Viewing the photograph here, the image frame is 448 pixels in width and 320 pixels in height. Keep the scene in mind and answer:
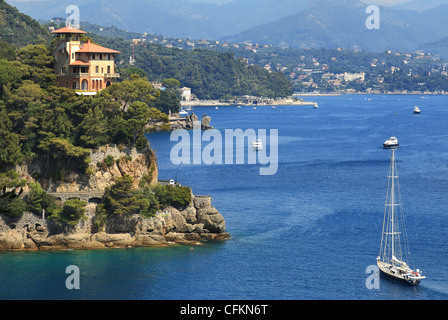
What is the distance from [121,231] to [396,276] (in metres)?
18.0

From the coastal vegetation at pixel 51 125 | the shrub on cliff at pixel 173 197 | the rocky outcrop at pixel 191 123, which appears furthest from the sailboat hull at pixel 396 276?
the rocky outcrop at pixel 191 123

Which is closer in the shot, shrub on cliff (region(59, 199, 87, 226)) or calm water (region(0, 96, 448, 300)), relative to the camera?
calm water (region(0, 96, 448, 300))

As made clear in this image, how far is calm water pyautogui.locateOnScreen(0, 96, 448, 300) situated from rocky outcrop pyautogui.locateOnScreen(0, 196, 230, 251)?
3.55 ft

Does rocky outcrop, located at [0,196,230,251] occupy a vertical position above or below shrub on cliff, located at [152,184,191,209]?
below

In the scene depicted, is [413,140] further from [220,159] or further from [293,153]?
[220,159]

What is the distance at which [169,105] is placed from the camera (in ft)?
445

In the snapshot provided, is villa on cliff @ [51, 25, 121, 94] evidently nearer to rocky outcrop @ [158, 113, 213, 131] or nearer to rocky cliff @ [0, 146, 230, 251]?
rocky cliff @ [0, 146, 230, 251]

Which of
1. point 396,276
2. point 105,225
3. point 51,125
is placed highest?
point 51,125

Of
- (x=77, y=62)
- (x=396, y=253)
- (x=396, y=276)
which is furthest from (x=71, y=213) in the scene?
(x=396, y=253)

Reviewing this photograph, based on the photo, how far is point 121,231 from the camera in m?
50.4

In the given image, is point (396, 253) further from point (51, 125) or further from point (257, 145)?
point (257, 145)

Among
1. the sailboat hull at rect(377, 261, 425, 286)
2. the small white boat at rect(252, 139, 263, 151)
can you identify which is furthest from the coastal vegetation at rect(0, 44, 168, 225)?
the small white boat at rect(252, 139, 263, 151)

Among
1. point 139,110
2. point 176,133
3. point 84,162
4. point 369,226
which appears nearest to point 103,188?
point 84,162

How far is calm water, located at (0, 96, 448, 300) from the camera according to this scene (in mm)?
41969
